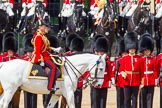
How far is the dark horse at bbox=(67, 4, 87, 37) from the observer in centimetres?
1947

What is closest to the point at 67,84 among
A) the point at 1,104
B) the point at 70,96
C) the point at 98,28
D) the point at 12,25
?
the point at 70,96

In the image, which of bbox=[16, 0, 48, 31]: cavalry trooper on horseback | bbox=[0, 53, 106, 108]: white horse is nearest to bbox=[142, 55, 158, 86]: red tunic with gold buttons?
bbox=[0, 53, 106, 108]: white horse

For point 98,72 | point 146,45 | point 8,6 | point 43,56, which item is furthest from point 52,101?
point 8,6

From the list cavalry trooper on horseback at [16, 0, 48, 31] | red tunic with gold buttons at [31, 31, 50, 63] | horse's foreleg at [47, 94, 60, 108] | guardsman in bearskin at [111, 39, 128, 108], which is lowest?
horse's foreleg at [47, 94, 60, 108]

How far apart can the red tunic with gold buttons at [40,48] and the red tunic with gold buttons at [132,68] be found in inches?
53.8

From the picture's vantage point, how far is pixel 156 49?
1998 centimetres

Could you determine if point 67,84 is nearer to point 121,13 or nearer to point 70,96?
point 70,96

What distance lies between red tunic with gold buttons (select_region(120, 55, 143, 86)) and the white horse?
0.71 metres

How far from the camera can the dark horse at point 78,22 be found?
19.5 m

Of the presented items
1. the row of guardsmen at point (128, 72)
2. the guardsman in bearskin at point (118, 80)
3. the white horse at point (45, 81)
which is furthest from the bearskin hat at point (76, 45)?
the white horse at point (45, 81)

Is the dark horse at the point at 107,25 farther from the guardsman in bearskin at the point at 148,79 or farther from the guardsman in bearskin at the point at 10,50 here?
the guardsman in bearskin at the point at 148,79

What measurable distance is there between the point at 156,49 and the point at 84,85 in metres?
8.05

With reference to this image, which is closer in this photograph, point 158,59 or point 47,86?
point 47,86

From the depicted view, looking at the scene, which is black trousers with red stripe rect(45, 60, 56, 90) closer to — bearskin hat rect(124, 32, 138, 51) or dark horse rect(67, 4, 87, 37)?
bearskin hat rect(124, 32, 138, 51)
